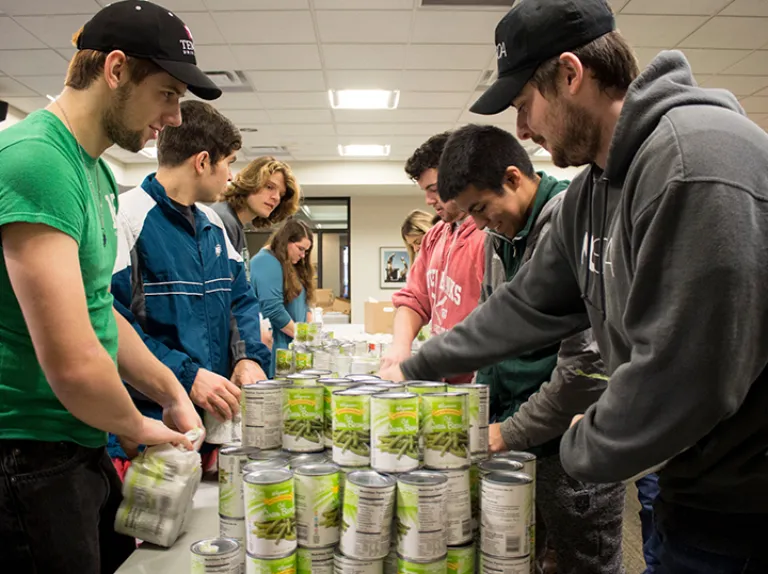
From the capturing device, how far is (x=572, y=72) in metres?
0.99

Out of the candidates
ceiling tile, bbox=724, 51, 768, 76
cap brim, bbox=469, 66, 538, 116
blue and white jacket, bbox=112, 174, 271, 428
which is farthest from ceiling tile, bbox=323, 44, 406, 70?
cap brim, bbox=469, 66, 538, 116

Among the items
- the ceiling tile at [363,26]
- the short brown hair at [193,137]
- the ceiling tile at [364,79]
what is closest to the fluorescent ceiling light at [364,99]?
the ceiling tile at [364,79]

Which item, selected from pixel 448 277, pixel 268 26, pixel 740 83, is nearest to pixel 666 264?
pixel 448 277

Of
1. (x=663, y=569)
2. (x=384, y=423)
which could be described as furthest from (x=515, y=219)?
(x=663, y=569)

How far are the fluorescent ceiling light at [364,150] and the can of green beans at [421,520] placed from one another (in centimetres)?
730

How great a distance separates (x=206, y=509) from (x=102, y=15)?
1152 mm

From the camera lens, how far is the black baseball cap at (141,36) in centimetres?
119

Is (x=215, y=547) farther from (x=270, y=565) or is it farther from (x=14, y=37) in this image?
(x=14, y=37)

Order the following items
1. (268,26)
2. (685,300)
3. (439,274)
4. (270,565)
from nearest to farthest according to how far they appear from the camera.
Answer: (685,300)
(270,565)
(439,274)
(268,26)

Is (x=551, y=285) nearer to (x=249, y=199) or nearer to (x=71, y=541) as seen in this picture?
(x=71, y=541)

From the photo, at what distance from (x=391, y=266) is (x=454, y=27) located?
623cm

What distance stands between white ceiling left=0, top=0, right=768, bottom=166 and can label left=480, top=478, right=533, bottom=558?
3.78 meters

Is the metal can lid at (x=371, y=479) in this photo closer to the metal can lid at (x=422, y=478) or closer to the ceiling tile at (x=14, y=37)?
the metal can lid at (x=422, y=478)

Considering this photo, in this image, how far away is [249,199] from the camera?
287 centimetres
